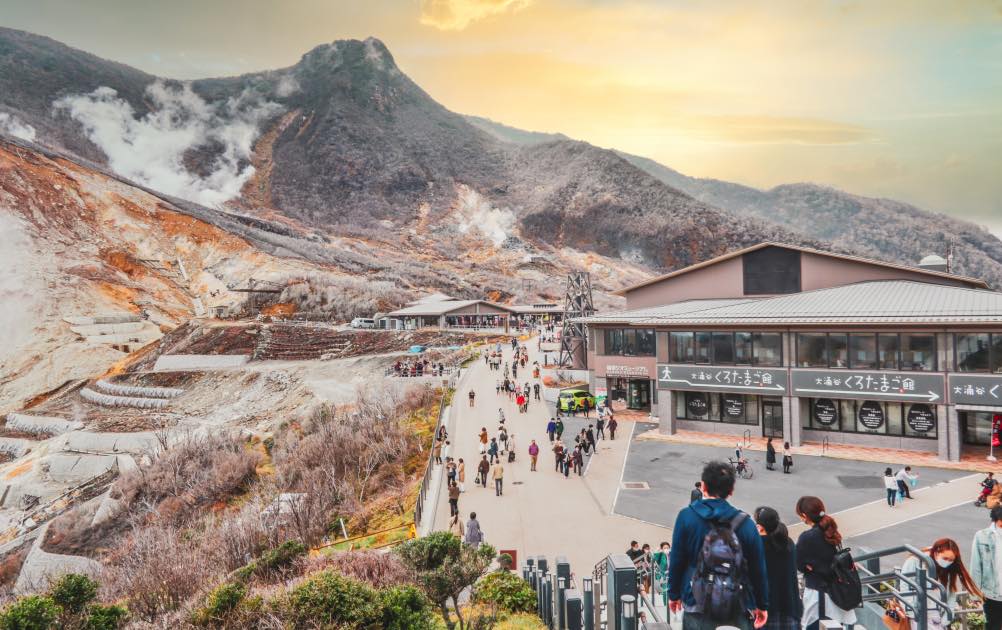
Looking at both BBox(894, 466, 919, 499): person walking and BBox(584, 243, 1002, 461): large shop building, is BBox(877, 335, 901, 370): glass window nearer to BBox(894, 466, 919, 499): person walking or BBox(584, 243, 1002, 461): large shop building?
BBox(584, 243, 1002, 461): large shop building

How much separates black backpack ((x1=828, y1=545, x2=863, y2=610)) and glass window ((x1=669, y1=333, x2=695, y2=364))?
80.0 ft

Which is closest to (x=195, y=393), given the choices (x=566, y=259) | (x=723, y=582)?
(x=723, y=582)

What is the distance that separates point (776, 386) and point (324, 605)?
24583 millimetres

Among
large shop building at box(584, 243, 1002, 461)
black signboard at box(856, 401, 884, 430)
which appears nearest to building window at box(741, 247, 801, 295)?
large shop building at box(584, 243, 1002, 461)

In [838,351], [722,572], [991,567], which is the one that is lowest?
[991,567]

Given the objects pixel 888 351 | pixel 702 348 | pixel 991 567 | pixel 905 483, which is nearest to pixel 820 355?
pixel 888 351

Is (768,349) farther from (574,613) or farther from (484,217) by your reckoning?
(484,217)

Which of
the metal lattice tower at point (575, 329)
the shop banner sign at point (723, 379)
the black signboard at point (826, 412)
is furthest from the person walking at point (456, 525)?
the metal lattice tower at point (575, 329)

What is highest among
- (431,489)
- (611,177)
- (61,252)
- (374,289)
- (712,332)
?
(611,177)

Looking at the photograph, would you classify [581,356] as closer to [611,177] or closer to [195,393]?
[195,393]

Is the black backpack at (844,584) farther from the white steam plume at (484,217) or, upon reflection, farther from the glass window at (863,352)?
the white steam plume at (484,217)

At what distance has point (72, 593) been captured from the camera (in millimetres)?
8797

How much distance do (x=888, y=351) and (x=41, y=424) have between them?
55536 mm

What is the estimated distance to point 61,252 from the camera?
71.6m
